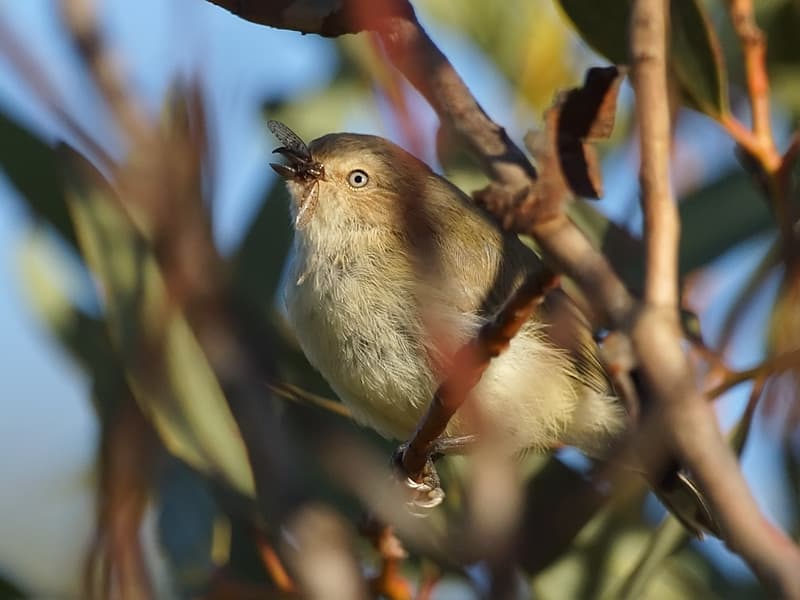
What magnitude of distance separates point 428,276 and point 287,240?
2.20m

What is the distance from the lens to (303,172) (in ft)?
10.9

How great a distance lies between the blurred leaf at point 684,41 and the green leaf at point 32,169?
4.38 ft

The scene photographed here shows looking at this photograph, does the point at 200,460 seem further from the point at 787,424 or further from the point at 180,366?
the point at 787,424

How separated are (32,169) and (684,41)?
1.61 metres

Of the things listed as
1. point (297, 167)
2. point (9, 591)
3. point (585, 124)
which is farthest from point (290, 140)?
point (585, 124)

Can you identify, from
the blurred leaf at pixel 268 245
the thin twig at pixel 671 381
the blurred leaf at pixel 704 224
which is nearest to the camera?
the thin twig at pixel 671 381

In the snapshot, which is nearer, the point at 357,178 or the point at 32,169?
the point at 32,169

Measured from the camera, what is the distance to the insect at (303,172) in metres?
3.30

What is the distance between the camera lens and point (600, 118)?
1741 millimetres

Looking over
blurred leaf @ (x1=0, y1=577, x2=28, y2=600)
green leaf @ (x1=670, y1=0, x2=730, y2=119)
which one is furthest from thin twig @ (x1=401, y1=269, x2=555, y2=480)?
blurred leaf @ (x1=0, y1=577, x2=28, y2=600)

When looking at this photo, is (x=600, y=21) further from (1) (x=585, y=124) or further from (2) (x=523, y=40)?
(2) (x=523, y=40)

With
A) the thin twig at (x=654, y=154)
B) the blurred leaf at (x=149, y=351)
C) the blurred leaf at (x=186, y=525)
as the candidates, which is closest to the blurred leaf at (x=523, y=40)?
the blurred leaf at (x=149, y=351)

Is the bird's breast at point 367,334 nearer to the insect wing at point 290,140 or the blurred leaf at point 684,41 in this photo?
the insect wing at point 290,140

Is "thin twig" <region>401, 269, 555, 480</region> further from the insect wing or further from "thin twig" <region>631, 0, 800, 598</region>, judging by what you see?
the insect wing
